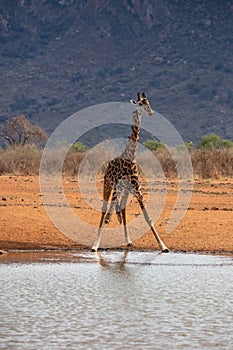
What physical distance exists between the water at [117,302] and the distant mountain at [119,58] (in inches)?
1918

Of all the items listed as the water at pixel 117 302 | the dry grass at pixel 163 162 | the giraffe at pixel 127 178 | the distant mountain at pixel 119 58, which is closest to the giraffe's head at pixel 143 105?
the giraffe at pixel 127 178

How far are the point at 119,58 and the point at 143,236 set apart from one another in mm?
64119

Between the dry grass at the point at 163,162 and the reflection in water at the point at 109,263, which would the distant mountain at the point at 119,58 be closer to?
the dry grass at the point at 163,162

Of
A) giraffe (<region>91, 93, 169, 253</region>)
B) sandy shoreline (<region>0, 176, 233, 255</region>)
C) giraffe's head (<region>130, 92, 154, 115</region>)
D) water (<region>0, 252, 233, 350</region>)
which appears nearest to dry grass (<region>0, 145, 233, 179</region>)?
sandy shoreline (<region>0, 176, 233, 255</region>)

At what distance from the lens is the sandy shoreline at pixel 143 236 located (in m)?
13.5

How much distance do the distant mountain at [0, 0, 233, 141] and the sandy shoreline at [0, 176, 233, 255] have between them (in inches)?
1639

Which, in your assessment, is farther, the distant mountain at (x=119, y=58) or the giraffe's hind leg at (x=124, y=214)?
the distant mountain at (x=119, y=58)

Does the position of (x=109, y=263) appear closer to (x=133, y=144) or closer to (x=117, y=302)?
(x=133, y=144)

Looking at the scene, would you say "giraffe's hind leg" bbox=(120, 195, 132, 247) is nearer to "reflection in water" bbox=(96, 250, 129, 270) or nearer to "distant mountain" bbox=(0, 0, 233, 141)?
"reflection in water" bbox=(96, 250, 129, 270)

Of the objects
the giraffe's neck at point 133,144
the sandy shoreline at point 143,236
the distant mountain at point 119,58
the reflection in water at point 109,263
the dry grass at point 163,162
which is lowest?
the reflection in water at point 109,263

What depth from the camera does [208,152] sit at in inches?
1174

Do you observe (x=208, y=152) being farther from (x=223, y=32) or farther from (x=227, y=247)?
(x=223, y=32)

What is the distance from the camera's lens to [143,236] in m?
14.2

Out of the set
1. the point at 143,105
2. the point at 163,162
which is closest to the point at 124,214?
the point at 143,105
